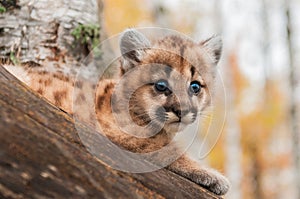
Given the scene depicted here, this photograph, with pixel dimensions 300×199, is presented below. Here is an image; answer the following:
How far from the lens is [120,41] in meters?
4.38

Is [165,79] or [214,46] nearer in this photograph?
[165,79]

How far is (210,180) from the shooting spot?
3.90 metres

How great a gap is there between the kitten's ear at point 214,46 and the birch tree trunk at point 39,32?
136 centimetres

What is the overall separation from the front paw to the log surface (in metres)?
1.03

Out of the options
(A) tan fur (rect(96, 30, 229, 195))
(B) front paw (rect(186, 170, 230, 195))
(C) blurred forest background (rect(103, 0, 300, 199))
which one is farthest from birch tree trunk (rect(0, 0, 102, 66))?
(C) blurred forest background (rect(103, 0, 300, 199))

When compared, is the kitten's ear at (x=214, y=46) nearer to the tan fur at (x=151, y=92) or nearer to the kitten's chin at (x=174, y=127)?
the tan fur at (x=151, y=92)

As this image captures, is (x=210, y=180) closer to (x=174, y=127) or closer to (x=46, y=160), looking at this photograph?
(x=174, y=127)

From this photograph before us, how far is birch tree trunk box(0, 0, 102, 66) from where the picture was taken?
493 cm

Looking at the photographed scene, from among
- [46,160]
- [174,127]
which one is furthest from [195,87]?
[46,160]

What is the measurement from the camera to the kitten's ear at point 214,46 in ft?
15.6

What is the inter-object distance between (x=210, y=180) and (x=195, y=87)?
0.80m

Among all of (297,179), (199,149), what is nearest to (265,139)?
(297,179)

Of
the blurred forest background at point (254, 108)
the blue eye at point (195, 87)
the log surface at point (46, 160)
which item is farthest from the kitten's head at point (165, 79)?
the blurred forest background at point (254, 108)

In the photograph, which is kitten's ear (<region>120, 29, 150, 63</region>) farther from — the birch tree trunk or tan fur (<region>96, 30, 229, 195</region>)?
the birch tree trunk
